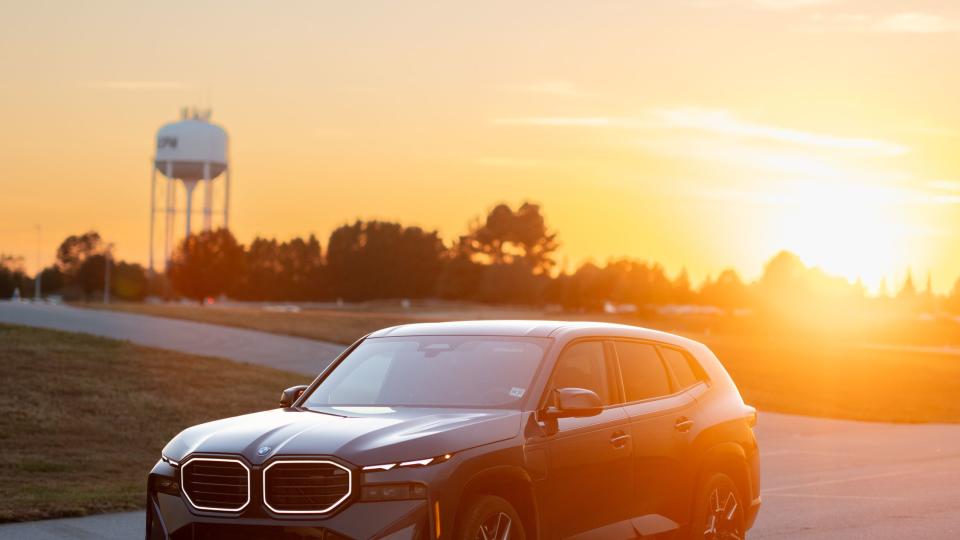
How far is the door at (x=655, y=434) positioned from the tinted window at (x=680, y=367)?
9 centimetres

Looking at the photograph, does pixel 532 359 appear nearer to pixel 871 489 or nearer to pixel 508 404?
pixel 508 404

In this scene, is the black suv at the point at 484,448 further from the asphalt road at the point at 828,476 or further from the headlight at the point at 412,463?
the asphalt road at the point at 828,476

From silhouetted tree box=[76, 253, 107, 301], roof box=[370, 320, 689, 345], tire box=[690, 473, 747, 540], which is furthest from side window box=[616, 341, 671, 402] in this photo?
silhouetted tree box=[76, 253, 107, 301]

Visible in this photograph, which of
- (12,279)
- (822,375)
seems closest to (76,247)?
(12,279)

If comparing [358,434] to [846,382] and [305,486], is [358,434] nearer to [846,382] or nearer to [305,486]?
[305,486]

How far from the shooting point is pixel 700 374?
10.3 m

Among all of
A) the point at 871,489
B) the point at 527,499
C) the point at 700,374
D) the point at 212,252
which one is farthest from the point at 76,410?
the point at 212,252

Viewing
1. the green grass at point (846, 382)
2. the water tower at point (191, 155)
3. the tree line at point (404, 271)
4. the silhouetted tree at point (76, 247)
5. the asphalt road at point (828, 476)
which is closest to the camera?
the asphalt road at point (828, 476)

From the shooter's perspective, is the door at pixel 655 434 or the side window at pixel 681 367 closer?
the door at pixel 655 434

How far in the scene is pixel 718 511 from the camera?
10094 mm

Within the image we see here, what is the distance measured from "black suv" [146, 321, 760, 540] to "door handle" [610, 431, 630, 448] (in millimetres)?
12

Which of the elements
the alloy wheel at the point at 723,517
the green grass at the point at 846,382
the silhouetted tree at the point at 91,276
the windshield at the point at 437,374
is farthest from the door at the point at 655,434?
the silhouetted tree at the point at 91,276

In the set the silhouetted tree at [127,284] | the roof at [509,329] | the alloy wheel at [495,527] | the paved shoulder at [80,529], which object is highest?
the silhouetted tree at [127,284]

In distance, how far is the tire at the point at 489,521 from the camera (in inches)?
291
